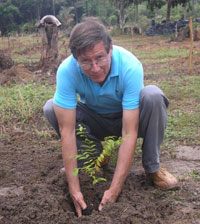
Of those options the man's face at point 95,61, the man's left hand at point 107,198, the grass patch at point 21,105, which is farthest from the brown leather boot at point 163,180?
Result: the grass patch at point 21,105

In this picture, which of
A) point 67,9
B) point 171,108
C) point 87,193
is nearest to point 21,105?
point 171,108

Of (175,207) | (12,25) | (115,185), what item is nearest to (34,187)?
(115,185)

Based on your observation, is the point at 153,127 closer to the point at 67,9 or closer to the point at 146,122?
the point at 146,122

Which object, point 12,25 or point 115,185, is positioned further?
point 12,25

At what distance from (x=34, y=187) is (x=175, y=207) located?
114cm

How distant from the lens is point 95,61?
2066 millimetres

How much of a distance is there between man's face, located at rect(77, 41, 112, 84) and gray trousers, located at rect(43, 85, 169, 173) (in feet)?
1.36

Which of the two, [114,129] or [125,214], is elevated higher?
[114,129]

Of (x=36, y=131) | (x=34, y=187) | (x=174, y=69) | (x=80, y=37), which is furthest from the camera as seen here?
(x=174, y=69)

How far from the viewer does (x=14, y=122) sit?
455 cm

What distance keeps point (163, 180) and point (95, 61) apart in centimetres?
120

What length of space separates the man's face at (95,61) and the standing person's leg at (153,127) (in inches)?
16.3

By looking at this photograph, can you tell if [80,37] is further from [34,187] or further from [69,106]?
[34,187]

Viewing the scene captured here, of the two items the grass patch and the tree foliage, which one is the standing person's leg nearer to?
the grass patch
